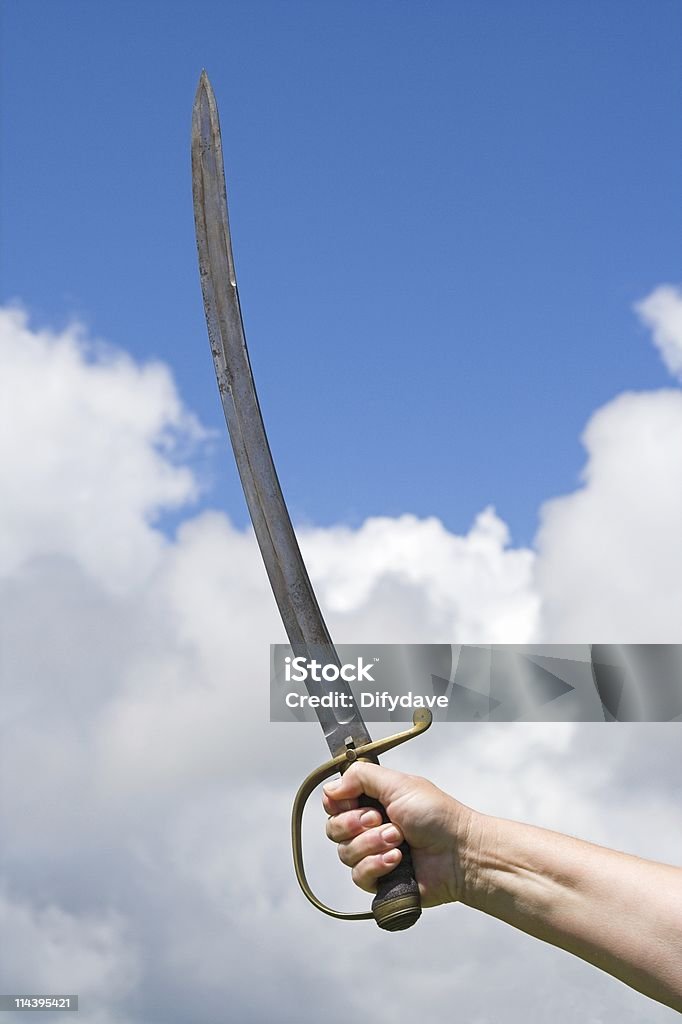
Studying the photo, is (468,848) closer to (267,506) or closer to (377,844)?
(377,844)

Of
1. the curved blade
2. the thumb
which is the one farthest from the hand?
the curved blade

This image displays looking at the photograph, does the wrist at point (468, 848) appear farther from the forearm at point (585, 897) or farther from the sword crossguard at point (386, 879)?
the sword crossguard at point (386, 879)

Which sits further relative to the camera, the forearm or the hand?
the hand

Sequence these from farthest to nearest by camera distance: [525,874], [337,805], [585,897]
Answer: [337,805], [525,874], [585,897]

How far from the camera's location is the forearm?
3172 millimetres

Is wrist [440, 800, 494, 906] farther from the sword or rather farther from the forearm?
the sword

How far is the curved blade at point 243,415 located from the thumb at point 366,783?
4.8 inches

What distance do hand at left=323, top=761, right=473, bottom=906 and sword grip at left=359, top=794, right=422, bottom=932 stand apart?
4 cm

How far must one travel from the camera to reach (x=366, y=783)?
3.52m

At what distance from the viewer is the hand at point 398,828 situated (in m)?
3.48

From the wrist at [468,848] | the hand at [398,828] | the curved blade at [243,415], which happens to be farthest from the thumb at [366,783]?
the wrist at [468,848]

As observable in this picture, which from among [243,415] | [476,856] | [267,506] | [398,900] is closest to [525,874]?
[476,856]

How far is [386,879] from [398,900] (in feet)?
0.26

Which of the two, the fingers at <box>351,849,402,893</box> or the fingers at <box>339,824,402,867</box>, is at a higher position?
the fingers at <box>339,824,402,867</box>
